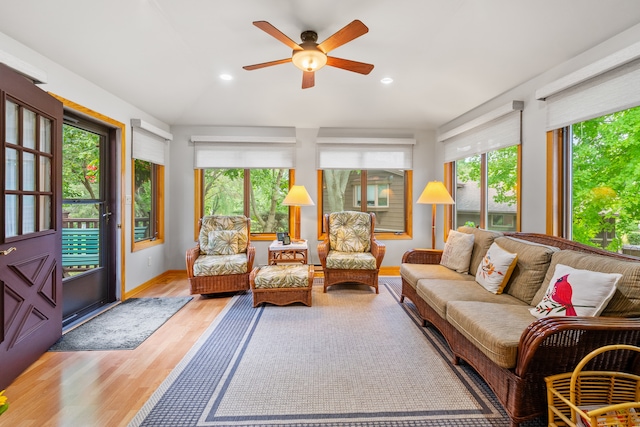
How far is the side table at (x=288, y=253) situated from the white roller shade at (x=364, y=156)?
1.55 m

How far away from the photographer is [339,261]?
3.91 m

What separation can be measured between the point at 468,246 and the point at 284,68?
2810 millimetres

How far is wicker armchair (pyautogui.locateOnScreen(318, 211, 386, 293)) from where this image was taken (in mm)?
3912

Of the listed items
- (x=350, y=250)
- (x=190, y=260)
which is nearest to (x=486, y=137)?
(x=350, y=250)

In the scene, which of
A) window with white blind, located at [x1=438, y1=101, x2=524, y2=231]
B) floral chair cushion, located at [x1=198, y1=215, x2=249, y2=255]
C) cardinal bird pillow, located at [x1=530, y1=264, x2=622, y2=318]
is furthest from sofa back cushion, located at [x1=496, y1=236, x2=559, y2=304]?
floral chair cushion, located at [x1=198, y1=215, x2=249, y2=255]

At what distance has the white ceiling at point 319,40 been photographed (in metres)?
2.34

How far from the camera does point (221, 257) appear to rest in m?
3.91

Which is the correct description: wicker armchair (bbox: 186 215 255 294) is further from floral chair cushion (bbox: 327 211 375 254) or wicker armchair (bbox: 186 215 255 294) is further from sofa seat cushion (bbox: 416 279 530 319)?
sofa seat cushion (bbox: 416 279 530 319)

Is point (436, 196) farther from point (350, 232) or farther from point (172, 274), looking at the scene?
point (172, 274)

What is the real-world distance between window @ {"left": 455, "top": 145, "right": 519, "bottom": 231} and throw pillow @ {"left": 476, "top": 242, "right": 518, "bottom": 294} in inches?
39.2

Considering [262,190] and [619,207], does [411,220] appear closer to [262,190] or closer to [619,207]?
[262,190]

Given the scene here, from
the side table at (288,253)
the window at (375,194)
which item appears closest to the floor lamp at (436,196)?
the window at (375,194)

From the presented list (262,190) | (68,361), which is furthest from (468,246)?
(68,361)

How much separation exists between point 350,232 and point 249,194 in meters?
1.81
